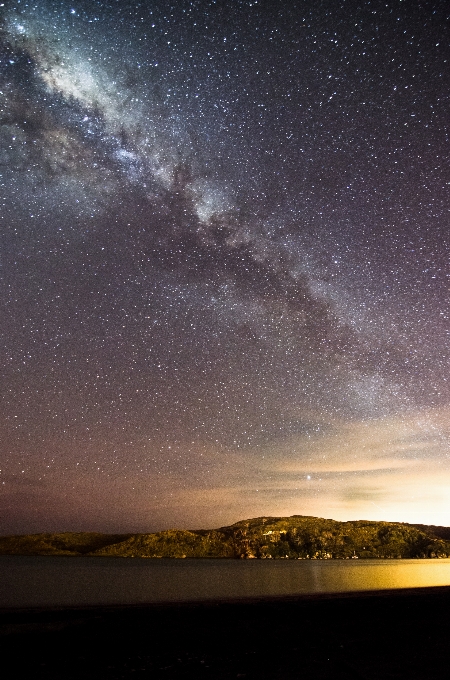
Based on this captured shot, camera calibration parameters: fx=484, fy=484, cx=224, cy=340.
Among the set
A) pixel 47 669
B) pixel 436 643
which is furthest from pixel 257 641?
pixel 47 669

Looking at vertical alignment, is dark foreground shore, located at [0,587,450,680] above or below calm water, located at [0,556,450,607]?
above

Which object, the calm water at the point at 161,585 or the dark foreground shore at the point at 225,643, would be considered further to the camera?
Result: the calm water at the point at 161,585

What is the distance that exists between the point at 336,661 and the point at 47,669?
22.2ft

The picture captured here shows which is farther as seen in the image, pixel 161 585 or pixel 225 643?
pixel 161 585

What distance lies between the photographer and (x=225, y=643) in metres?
14.1

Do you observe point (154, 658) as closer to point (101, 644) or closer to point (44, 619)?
point (101, 644)

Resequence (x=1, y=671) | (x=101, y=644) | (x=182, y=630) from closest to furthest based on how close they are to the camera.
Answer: (x=1, y=671) → (x=101, y=644) → (x=182, y=630)

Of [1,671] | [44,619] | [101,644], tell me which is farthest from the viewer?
[44,619]

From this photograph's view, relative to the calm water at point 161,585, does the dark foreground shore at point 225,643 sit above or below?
above

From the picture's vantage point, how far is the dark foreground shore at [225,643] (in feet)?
35.6

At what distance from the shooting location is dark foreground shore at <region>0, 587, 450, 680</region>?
10.9 m

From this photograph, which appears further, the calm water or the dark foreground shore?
the calm water

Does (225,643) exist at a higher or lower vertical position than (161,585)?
higher

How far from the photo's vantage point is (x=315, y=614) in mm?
20766
